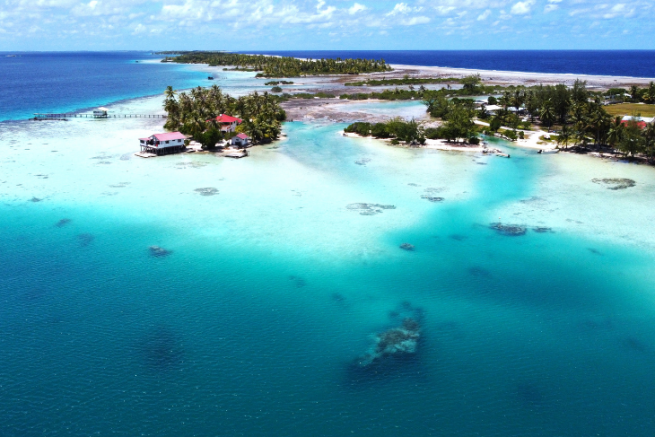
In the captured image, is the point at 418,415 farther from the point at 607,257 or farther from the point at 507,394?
the point at 607,257

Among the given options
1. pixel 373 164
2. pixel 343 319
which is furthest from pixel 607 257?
pixel 373 164

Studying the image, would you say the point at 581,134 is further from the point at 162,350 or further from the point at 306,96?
the point at 306,96

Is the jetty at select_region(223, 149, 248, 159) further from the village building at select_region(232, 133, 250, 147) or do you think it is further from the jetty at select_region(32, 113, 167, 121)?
the jetty at select_region(32, 113, 167, 121)

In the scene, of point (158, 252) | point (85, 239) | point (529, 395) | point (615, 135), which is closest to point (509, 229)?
point (529, 395)

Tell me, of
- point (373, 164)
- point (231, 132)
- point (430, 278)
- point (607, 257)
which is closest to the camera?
point (430, 278)

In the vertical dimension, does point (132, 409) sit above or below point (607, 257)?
below

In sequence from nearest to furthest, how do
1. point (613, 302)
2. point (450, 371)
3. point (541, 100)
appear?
point (450, 371) → point (613, 302) → point (541, 100)
